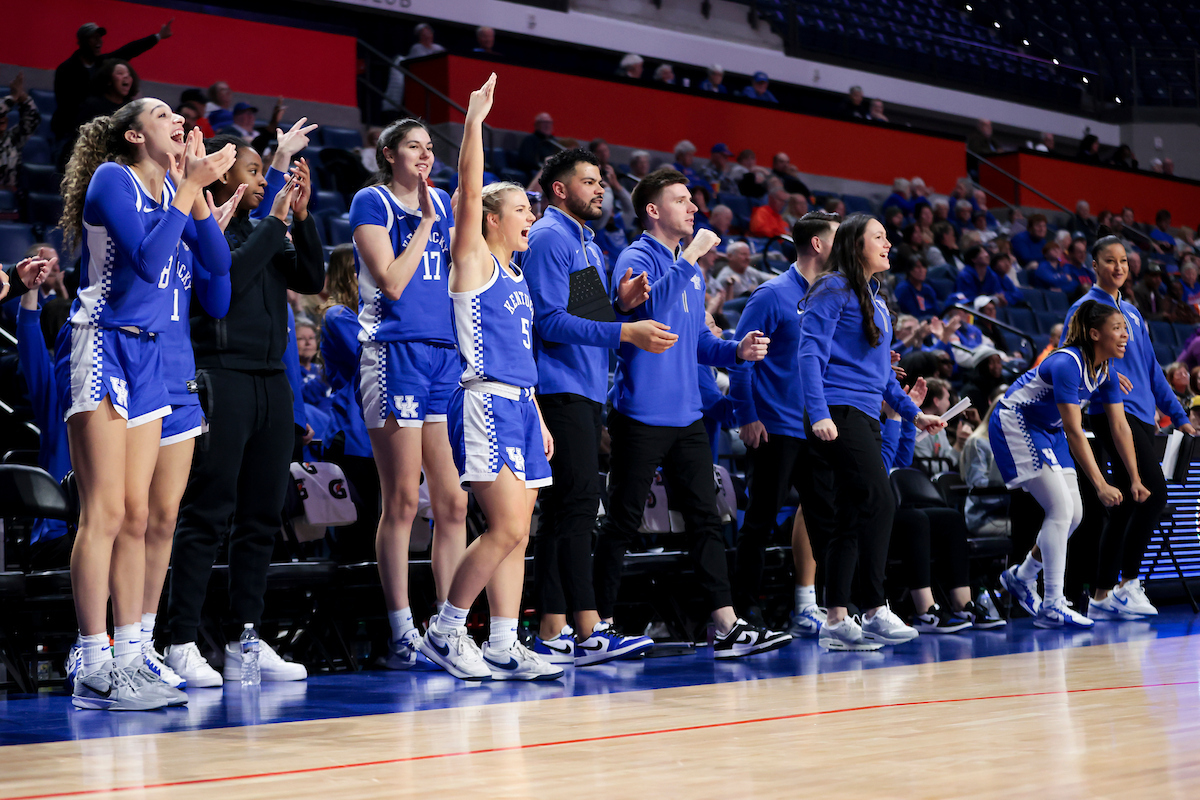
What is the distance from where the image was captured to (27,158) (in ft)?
28.6

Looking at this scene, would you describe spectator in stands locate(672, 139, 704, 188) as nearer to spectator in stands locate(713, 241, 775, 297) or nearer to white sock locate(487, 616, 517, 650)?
spectator in stands locate(713, 241, 775, 297)

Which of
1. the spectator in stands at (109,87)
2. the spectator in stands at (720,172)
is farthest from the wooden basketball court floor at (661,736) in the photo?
the spectator in stands at (720,172)

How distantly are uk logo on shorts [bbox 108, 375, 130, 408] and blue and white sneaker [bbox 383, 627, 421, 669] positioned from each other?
1.34 m

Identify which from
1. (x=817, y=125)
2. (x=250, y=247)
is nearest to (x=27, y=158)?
(x=250, y=247)

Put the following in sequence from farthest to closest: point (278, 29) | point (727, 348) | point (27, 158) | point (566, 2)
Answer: point (566, 2), point (278, 29), point (27, 158), point (727, 348)

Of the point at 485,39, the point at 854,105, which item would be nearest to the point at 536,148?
the point at 485,39

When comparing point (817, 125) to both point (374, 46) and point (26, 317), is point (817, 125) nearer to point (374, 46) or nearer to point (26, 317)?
point (374, 46)

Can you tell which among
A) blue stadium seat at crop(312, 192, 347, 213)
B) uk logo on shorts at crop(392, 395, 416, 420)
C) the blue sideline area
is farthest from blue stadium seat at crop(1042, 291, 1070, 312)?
uk logo on shorts at crop(392, 395, 416, 420)

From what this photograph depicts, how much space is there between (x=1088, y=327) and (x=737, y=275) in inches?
151

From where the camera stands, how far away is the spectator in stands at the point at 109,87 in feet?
25.2

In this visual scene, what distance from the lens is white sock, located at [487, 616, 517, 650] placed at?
416 centimetres

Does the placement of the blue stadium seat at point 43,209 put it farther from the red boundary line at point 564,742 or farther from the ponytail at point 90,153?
the red boundary line at point 564,742

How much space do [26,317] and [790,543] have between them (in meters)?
3.61

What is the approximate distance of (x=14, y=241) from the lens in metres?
7.28
